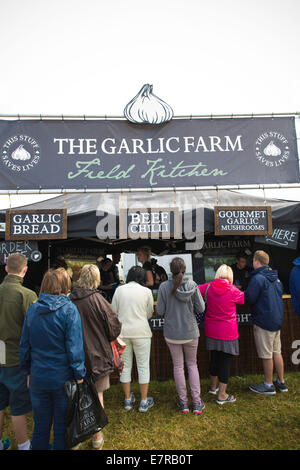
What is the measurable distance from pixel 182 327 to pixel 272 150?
344 centimetres

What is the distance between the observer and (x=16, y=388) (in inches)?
103

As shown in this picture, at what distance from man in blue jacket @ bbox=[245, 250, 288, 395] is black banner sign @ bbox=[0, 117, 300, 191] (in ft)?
5.81

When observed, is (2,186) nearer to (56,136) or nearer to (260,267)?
(56,136)

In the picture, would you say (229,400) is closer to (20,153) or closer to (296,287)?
(296,287)

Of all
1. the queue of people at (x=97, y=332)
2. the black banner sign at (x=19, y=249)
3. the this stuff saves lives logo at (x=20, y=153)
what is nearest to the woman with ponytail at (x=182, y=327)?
the queue of people at (x=97, y=332)

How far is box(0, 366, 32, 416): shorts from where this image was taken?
259 cm

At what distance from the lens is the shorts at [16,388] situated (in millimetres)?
2594

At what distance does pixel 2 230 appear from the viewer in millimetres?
4582

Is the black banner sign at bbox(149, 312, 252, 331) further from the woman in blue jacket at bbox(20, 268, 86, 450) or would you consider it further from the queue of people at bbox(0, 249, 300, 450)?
the woman in blue jacket at bbox(20, 268, 86, 450)

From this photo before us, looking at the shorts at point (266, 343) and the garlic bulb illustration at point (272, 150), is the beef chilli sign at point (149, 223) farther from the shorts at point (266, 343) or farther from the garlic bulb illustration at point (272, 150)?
the garlic bulb illustration at point (272, 150)

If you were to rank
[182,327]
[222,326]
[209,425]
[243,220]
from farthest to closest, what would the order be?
[243,220] → [222,326] → [182,327] → [209,425]

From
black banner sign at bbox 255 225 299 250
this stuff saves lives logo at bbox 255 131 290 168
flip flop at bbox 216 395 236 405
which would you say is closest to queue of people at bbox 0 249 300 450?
flip flop at bbox 216 395 236 405

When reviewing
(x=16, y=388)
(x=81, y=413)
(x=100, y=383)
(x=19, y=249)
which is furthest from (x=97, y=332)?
(x=19, y=249)

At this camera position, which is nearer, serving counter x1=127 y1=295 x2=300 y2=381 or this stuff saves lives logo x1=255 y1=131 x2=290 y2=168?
serving counter x1=127 y1=295 x2=300 y2=381
